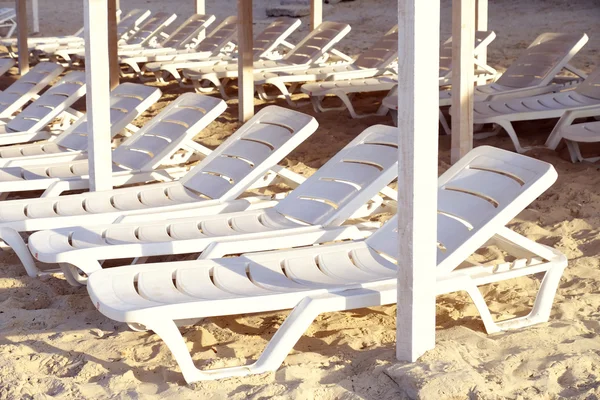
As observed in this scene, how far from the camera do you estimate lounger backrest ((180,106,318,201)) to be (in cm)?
500

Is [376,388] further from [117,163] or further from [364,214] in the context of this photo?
[117,163]

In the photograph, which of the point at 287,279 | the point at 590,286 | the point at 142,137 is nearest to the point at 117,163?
the point at 142,137

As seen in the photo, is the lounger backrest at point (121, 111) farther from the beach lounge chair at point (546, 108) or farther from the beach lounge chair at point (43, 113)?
the beach lounge chair at point (546, 108)

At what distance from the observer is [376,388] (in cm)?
303

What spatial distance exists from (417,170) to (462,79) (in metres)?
3.11

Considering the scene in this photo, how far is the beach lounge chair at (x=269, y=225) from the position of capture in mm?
3906

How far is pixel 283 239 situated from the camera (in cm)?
403

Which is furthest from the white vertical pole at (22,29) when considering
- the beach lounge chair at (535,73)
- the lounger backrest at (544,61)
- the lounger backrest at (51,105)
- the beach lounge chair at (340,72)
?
the lounger backrest at (544,61)

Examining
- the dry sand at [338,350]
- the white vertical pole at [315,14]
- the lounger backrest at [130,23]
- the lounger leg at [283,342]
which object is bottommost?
the dry sand at [338,350]

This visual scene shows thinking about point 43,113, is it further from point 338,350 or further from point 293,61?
point 338,350

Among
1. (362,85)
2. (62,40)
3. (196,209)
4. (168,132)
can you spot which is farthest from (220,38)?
(196,209)

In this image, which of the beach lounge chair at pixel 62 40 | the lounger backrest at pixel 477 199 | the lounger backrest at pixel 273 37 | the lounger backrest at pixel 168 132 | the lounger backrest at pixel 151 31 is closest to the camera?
the lounger backrest at pixel 477 199

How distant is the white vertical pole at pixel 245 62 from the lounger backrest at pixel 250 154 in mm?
2233

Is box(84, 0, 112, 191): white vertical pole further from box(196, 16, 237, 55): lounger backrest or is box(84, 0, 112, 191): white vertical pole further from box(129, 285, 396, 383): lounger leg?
box(196, 16, 237, 55): lounger backrest
